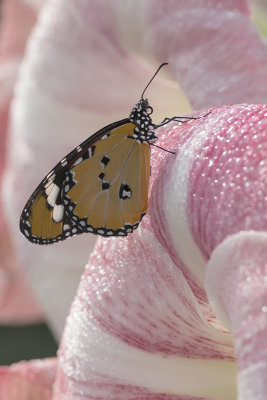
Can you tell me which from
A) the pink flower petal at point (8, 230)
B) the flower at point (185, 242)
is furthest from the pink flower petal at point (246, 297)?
the pink flower petal at point (8, 230)

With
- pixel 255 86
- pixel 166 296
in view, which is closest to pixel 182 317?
pixel 166 296

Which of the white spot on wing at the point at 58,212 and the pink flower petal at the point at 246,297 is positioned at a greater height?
the white spot on wing at the point at 58,212

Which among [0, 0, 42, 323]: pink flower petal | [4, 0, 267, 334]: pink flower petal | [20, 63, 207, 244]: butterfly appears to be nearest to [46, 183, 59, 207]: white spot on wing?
[20, 63, 207, 244]: butterfly

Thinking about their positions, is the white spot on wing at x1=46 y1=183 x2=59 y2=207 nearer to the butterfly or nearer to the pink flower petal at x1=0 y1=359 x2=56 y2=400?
the butterfly

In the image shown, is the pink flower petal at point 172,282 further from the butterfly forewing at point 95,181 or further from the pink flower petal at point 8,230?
the pink flower petal at point 8,230

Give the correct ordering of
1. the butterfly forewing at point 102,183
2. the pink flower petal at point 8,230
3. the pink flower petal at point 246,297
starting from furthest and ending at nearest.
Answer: the pink flower petal at point 8,230
the butterfly forewing at point 102,183
the pink flower petal at point 246,297

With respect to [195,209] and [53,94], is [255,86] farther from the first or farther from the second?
[53,94]

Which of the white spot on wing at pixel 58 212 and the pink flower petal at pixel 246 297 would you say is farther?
the white spot on wing at pixel 58 212
